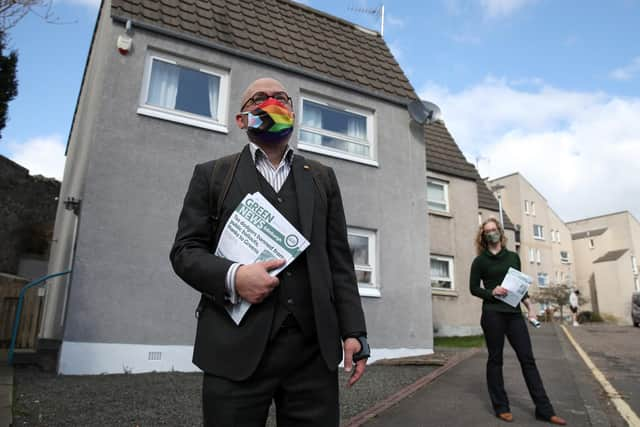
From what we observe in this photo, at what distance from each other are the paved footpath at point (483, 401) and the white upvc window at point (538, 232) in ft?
125

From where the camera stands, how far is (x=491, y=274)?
5309 mm

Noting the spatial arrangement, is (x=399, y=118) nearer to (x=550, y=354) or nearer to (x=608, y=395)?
(x=550, y=354)

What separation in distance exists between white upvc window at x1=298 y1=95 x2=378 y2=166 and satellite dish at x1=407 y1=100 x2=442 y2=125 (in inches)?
43.3

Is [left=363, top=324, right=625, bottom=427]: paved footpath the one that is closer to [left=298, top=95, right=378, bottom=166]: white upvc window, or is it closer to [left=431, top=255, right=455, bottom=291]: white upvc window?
[left=298, top=95, right=378, bottom=166]: white upvc window

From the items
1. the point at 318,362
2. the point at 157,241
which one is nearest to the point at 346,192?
the point at 157,241

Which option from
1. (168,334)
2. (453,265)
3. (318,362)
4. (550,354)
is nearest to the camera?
(318,362)

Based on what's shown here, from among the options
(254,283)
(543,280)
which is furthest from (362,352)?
(543,280)

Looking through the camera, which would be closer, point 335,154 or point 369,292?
point 369,292

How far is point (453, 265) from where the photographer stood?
17.5m

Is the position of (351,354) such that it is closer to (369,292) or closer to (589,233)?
(369,292)

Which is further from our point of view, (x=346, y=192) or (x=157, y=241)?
(x=346, y=192)

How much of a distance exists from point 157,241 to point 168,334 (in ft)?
5.14

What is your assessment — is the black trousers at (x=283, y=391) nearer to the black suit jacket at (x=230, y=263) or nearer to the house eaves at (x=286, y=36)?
the black suit jacket at (x=230, y=263)

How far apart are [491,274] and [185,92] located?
6.61 m
